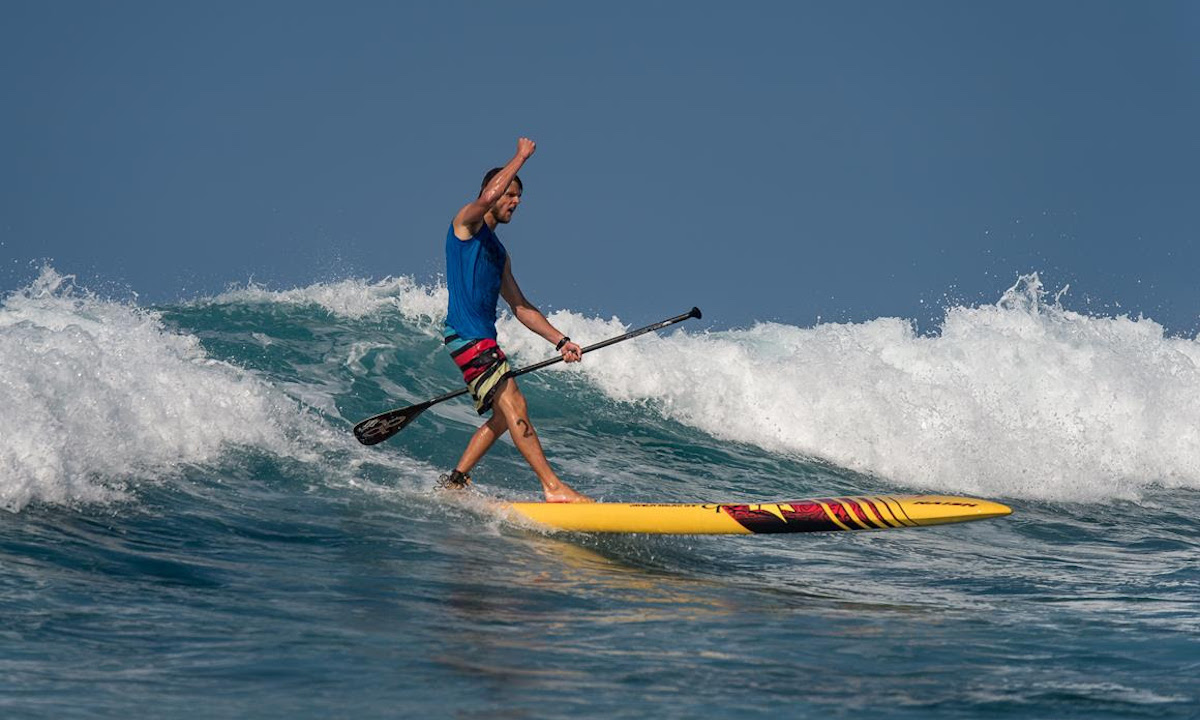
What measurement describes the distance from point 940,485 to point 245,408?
5.67 metres

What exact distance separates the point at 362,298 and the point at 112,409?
19.2 ft

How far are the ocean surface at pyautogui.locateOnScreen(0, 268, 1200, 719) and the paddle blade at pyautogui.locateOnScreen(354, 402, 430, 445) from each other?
310 mm

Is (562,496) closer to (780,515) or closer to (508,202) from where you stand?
(780,515)

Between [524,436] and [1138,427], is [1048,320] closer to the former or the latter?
[1138,427]

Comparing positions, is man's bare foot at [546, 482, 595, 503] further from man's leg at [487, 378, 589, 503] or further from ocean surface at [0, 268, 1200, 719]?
ocean surface at [0, 268, 1200, 719]

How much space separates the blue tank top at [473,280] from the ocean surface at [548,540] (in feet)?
3.29

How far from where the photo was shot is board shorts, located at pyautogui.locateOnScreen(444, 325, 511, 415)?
6.95 m

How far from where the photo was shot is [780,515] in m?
6.36

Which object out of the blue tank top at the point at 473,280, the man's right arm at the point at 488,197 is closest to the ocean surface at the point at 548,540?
the blue tank top at the point at 473,280

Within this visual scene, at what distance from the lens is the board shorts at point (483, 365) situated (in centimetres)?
695

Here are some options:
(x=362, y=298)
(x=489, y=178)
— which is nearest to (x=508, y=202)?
(x=489, y=178)

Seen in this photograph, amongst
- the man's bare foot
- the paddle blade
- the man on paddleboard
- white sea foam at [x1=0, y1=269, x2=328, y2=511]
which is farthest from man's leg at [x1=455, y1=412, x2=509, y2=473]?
white sea foam at [x1=0, y1=269, x2=328, y2=511]

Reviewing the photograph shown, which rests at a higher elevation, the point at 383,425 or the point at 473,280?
the point at 473,280

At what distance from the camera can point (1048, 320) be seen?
15.6 m
